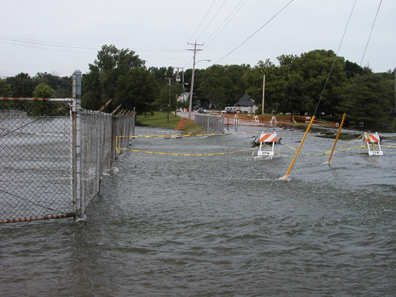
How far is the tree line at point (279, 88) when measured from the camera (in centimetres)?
5484

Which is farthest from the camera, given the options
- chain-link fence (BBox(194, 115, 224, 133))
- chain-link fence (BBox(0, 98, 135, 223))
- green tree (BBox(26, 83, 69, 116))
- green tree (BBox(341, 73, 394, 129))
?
green tree (BBox(341, 73, 394, 129))

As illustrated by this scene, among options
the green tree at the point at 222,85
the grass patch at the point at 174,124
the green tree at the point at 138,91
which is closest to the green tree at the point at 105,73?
the green tree at the point at 138,91

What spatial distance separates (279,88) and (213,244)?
6535 cm

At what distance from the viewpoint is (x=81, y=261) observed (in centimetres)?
535

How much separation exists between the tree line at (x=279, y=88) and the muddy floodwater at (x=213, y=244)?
1391 inches

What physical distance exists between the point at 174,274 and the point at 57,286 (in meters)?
1.36

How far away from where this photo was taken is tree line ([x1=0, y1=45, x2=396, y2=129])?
54.8 m

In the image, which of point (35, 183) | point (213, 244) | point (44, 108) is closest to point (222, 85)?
point (44, 108)

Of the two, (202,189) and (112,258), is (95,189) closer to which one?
(202,189)

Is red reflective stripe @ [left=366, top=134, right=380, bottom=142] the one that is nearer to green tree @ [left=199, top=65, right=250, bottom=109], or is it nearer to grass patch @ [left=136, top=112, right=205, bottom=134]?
grass patch @ [left=136, top=112, right=205, bottom=134]

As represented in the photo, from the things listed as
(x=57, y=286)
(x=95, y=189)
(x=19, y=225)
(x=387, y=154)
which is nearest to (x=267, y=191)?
(x=95, y=189)

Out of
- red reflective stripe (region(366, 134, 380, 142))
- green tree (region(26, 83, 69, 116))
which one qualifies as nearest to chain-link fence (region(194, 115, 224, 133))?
green tree (region(26, 83, 69, 116))

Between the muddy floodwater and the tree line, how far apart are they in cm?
3533

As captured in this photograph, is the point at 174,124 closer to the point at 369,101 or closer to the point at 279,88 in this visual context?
the point at 279,88
